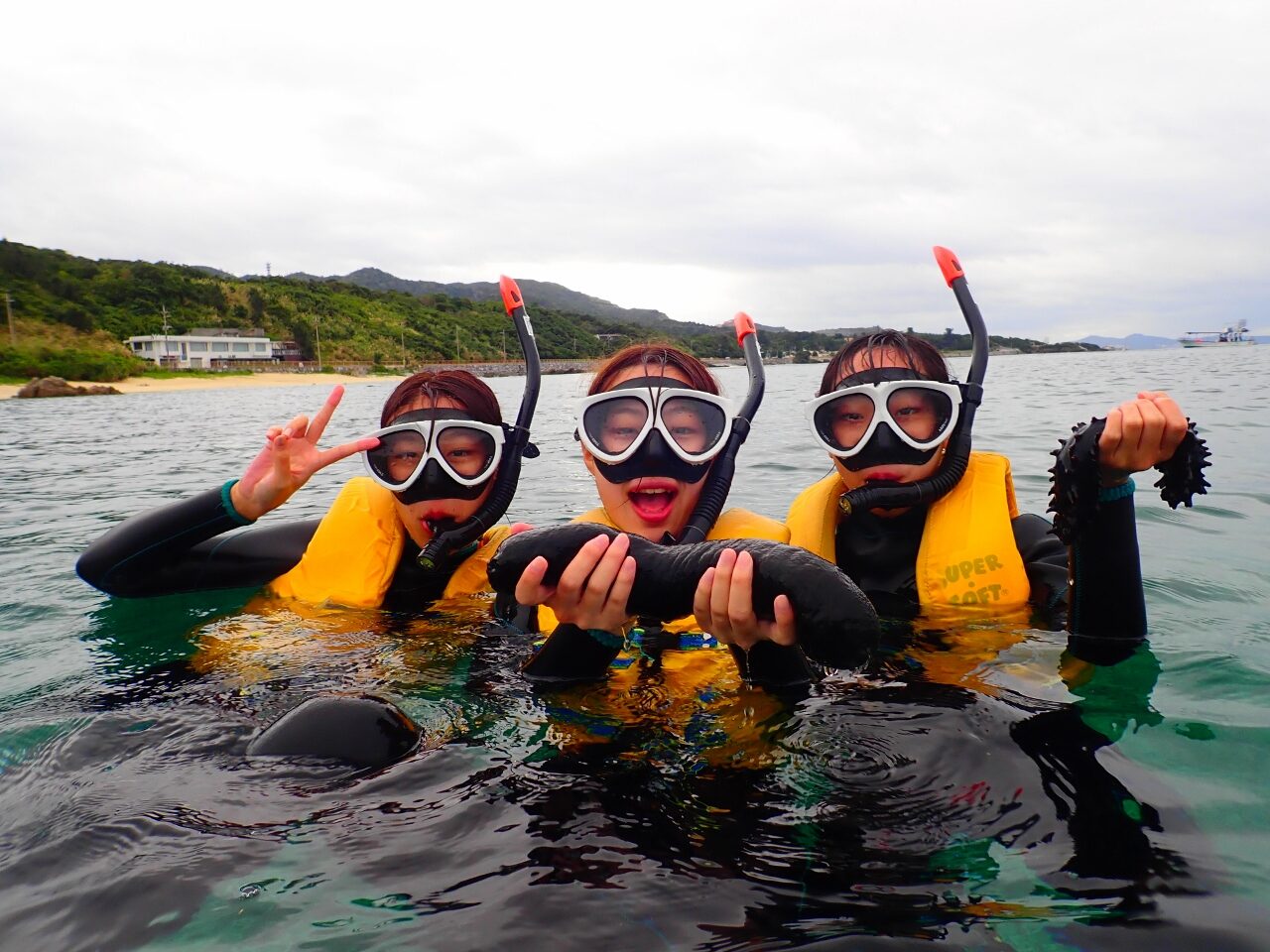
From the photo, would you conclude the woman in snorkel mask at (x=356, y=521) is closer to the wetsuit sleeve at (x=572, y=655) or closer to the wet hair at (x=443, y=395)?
the wet hair at (x=443, y=395)

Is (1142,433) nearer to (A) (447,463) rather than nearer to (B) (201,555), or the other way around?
(A) (447,463)

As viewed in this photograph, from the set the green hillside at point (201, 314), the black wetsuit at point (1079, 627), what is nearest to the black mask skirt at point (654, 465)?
the black wetsuit at point (1079, 627)

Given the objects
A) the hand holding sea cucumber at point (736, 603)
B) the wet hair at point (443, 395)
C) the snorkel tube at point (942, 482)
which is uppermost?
the wet hair at point (443, 395)

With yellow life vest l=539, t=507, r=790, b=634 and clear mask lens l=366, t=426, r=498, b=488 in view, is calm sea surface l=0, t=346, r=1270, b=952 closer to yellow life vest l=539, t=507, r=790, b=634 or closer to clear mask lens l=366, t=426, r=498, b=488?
yellow life vest l=539, t=507, r=790, b=634

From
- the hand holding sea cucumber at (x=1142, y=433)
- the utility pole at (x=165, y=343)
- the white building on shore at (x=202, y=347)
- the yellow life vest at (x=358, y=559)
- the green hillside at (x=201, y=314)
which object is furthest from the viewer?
the white building on shore at (x=202, y=347)

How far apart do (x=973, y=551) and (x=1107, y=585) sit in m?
0.86

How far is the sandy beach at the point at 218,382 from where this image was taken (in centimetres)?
4188

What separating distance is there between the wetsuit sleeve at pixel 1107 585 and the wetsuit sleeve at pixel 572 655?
5.13ft

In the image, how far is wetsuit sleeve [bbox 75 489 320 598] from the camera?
390 centimetres

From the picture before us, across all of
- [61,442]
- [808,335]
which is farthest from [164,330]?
[808,335]

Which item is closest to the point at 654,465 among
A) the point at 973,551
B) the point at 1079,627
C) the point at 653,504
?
the point at 653,504

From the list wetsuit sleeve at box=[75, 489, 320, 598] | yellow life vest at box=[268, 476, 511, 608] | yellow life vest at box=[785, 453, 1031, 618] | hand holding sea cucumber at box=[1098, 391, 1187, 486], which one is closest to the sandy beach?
wetsuit sleeve at box=[75, 489, 320, 598]

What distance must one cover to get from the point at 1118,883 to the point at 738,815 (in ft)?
2.70

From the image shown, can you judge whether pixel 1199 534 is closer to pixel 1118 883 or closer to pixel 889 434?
pixel 889 434
